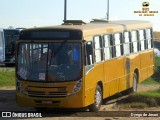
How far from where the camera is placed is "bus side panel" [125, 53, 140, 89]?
20.1 metres

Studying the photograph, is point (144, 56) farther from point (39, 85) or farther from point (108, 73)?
point (39, 85)

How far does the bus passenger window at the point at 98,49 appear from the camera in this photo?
16.3 m

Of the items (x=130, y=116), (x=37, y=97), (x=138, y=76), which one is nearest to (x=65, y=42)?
(x=37, y=97)

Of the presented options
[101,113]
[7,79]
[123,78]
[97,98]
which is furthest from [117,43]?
[7,79]

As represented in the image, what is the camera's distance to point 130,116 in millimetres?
14758

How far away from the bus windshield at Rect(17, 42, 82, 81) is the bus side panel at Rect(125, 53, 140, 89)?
5.19 m

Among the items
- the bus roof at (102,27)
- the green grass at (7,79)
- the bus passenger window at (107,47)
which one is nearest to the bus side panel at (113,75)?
the bus passenger window at (107,47)

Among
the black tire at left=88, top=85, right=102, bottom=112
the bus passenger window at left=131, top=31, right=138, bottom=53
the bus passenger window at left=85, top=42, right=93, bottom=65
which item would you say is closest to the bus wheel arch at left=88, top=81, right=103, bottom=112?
the black tire at left=88, top=85, right=102, bottom=112

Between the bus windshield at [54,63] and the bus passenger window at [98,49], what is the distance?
134 cm

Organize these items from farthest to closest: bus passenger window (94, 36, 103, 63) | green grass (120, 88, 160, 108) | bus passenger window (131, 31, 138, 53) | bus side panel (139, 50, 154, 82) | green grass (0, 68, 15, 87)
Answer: green grass (0, 68, 15, 87) → bus side panel (139, 50, 154, 82) → bus passenger window (131, 31, 138, 53) → green grass (120, 88, 160, 108) → bus passenger window (94, 36, 103, 63)

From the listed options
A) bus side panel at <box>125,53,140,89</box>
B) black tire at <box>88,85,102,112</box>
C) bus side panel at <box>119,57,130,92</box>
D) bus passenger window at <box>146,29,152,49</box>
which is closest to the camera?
black tire at <box>88,85,102,112</box>

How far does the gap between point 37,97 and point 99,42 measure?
301 centimetres

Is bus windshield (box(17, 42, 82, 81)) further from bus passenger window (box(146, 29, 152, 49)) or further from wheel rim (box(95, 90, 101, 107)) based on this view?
bus passenger window (box(146, 29, 152, 49))

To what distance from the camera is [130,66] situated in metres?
20.6
